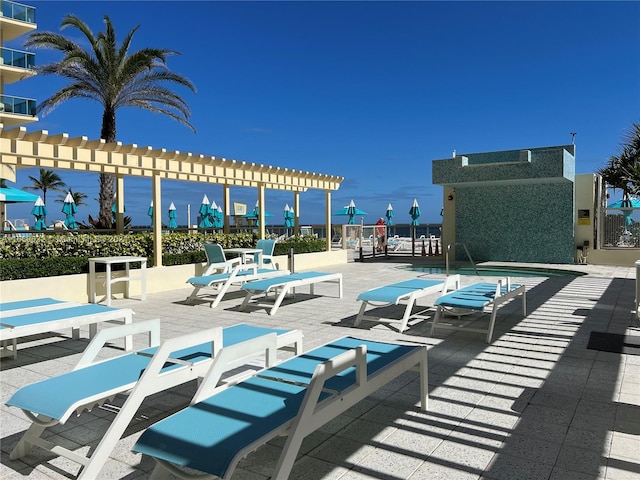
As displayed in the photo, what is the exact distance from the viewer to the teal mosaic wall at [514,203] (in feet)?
49.7

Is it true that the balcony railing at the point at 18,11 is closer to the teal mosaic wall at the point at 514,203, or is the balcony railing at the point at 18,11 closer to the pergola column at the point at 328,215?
the pergola column at the point at 328,215

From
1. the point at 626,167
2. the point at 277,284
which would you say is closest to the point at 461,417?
the point at 277,284

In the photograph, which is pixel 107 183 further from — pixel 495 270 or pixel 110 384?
pixel 110 384

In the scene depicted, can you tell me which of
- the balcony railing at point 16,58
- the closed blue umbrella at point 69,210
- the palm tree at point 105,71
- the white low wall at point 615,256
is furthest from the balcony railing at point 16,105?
the white low wall at point 615,256

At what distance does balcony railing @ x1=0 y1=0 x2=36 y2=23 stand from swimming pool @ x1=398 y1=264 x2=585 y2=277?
21.6 metres

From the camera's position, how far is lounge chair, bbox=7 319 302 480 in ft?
8.20

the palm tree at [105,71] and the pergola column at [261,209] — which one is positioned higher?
the palm tree at [105,71]

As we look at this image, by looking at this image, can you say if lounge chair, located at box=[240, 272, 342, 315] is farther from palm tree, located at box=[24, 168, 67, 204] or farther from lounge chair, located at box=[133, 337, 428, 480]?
palm tree, located at box=[24, 168, 67, 204]

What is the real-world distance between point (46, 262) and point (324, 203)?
10.6 meters

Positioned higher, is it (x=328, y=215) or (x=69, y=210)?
(x=69, y=210)

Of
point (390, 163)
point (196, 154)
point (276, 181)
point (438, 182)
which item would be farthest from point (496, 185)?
point (390, 163)

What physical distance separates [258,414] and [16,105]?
24177 millimetres

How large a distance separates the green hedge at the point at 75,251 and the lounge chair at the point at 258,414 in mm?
6895

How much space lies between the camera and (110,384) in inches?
112
